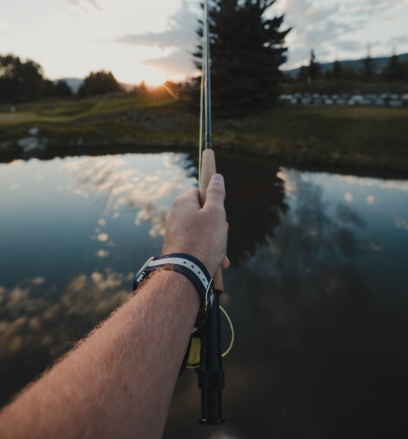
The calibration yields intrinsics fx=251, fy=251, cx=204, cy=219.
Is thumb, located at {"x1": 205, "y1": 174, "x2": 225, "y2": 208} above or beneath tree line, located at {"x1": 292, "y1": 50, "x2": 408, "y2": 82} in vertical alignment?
beneath

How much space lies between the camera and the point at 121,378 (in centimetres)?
83

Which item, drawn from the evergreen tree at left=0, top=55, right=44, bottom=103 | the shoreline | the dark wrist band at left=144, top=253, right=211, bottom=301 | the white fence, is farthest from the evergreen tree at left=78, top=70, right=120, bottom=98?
the dark wrist band at left=144, top=253, right=211, bottom=301

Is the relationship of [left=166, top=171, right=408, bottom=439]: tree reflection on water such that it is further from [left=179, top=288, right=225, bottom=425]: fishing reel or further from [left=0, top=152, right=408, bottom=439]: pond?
[left=179, top=288, right=225, bottom=425]: fishing reel

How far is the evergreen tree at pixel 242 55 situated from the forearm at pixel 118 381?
1031 inches

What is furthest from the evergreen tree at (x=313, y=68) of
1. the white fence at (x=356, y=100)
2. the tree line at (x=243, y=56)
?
the tree line at (x=243, y=56)

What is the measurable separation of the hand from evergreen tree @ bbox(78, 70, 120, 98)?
249ft

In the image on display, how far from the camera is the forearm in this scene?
25.5 inches

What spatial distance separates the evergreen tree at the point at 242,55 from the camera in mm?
24016

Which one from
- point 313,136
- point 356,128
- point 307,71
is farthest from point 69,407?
point 307,71

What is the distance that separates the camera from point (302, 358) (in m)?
3.63

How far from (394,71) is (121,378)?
215 feet

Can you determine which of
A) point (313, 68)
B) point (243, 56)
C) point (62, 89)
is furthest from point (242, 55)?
Result: point (62, 89)

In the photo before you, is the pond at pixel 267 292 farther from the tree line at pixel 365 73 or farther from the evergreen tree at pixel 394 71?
the evergreen tree at pixel 394 71

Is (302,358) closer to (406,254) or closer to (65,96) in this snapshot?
(406,254)
